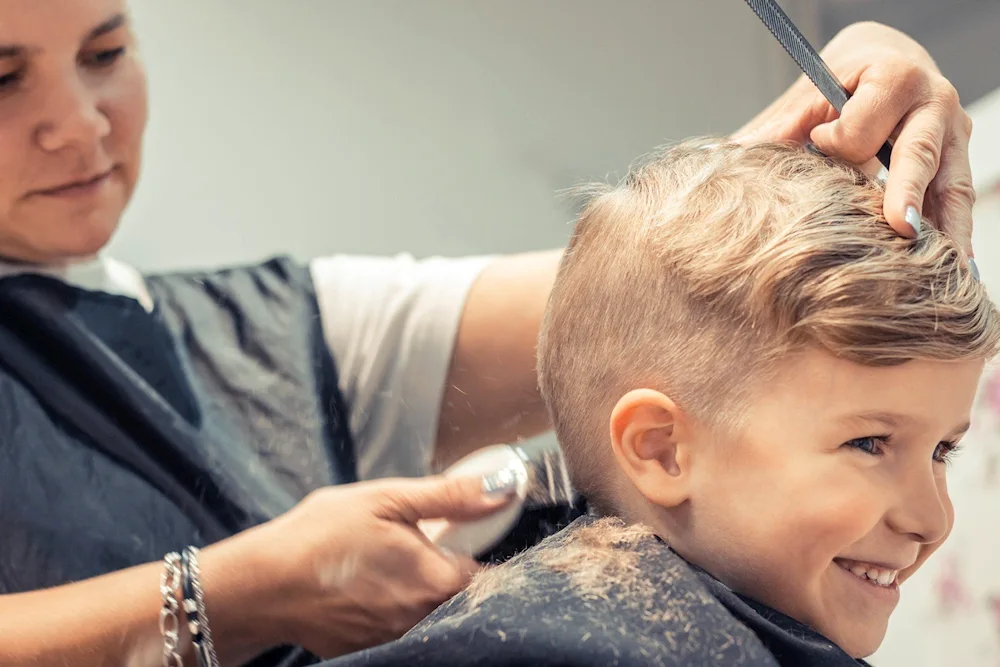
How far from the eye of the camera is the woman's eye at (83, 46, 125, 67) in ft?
1.96

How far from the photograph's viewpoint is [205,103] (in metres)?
0.79

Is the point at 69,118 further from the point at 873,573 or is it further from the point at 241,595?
the point at 873,573

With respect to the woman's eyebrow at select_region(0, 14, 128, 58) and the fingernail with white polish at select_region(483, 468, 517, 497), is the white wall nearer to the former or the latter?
the woman's eyebrow at select_region(0, 14, 128, 58)

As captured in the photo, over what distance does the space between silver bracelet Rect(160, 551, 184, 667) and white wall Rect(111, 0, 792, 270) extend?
302 millimetres

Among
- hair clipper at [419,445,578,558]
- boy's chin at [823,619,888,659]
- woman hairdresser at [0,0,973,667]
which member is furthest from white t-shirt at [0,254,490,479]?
boy's chin at [823,619,888,659]

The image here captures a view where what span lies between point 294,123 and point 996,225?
548 millimetres

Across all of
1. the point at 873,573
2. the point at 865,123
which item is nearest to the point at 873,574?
the point at 873,573

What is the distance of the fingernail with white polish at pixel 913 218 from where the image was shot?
17.6 inches

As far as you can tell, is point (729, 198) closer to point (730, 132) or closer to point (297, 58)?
point (730, 132)

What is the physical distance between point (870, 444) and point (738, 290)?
0.09 m

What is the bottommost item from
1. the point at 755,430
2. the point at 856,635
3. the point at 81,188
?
the point at 856,635

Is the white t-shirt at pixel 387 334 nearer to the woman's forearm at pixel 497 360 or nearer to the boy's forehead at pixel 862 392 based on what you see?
the woman's forearm at pixel 497 360

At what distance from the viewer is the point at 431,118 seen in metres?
0.82

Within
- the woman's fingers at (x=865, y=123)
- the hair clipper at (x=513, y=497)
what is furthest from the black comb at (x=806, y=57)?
the hair clipper at (x=513, y=497)
